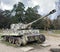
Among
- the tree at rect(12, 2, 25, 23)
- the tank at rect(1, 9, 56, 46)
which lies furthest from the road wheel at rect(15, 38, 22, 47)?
the tree at rect(12, 2, 25, 23)

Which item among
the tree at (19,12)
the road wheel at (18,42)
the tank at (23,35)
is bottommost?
the road wheel at (18,42)

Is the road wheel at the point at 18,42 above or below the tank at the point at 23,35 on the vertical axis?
below

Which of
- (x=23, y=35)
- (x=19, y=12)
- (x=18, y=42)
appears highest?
(x=19, y=12)

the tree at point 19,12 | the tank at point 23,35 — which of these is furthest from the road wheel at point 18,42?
the tree at point 19,12

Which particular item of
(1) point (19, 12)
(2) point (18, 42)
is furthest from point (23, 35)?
(1) point (19, 12)

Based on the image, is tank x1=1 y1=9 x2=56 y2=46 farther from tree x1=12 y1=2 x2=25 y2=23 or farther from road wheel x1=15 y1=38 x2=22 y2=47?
tree x1=12 y1=2 x2=25 y2=23

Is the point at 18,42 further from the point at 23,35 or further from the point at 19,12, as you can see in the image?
the point at 19,12

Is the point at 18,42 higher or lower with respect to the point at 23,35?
lower

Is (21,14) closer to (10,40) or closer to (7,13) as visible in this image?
(7,13)

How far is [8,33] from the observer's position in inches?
825

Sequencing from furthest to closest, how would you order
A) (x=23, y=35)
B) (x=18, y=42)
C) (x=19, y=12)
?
(x=19, y=12), (x=23, y=35), (x=18, y=42)

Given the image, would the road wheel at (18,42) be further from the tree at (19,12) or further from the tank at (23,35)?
the tree at (19,12)

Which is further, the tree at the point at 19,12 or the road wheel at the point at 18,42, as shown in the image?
the tree at the point at 19,12

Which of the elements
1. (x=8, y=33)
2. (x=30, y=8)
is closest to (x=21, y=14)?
(x=30, y=8)
